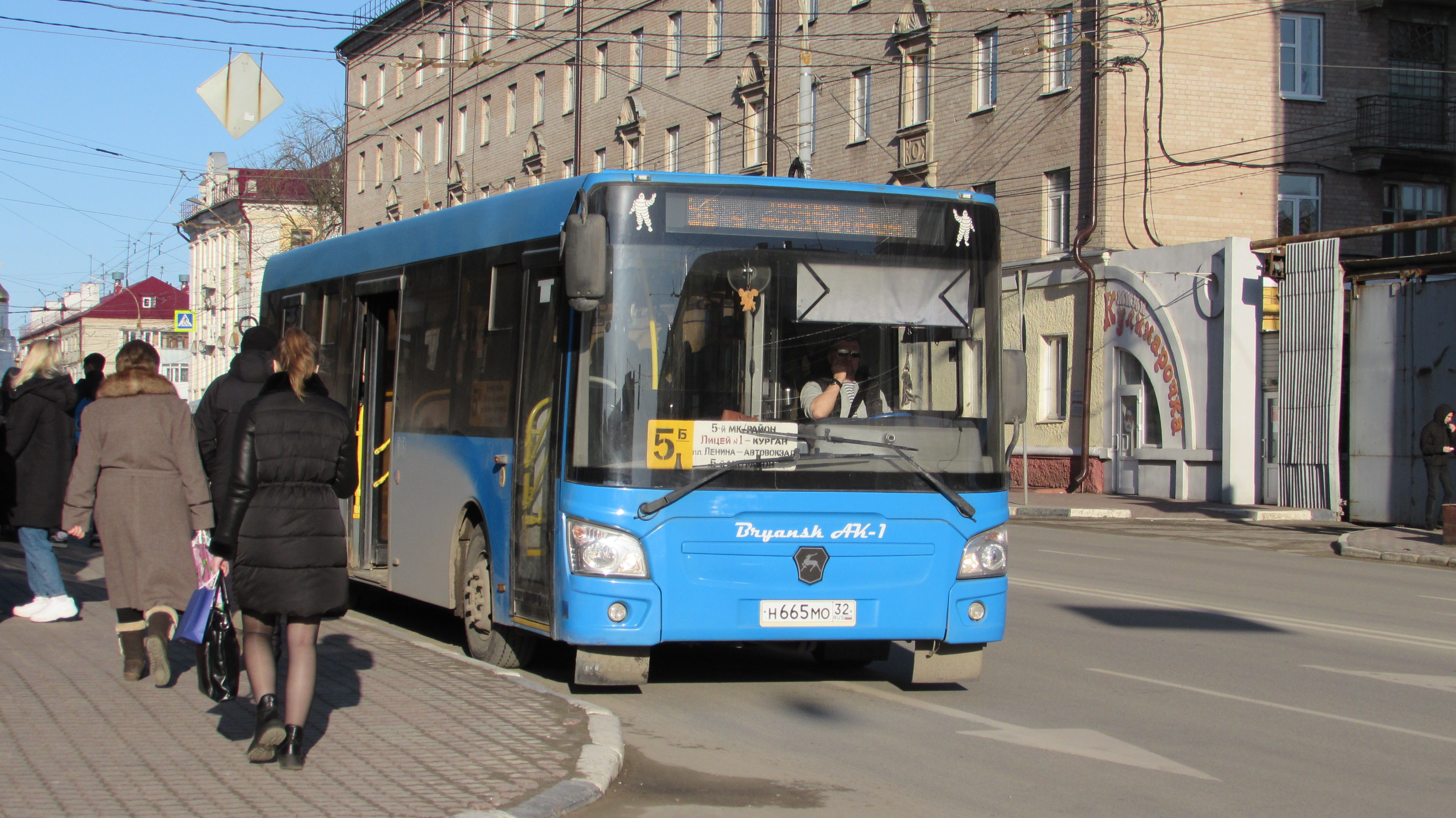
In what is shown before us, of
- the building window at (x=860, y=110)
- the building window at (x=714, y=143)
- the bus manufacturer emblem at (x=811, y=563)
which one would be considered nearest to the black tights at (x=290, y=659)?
the bus manufacturer emblem at (x=811, y=563)

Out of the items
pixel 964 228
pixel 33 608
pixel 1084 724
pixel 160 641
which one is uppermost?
pixel 964 228

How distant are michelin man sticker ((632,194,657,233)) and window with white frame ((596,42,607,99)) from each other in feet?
147

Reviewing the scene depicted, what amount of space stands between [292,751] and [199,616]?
1.06 metres

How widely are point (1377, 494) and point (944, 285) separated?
21059 millimetres

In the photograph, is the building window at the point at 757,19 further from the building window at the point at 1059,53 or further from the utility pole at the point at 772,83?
the utility pole at the point at 772,83

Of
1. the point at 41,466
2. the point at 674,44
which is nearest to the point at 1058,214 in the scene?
the point at 674,44

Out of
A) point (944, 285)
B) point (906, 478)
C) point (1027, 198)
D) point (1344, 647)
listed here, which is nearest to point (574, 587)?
point (906, 478)

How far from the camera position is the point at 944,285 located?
322 inches

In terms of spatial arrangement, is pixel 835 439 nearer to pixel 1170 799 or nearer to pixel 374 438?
pixel 1170 799

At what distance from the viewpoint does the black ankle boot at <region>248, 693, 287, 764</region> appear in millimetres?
5809

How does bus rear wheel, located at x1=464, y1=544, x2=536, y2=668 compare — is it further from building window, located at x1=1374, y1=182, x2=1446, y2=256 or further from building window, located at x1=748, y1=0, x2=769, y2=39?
building window, located at x1=748, y1=0, x2=769, y2=39

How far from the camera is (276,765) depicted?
5.90m

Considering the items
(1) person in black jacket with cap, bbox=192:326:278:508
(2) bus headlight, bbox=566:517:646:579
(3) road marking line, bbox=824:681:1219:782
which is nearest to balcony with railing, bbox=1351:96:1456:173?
(3) road marking line, bbox=824:681:1219:782

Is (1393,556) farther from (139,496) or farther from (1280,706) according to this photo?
(139,496)
